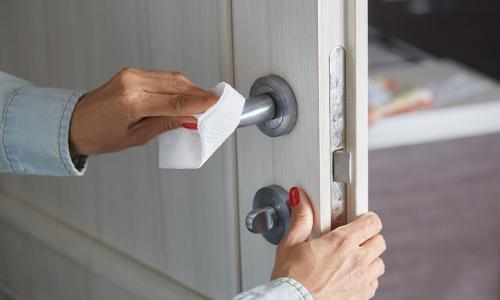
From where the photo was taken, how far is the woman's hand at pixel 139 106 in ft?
2.09

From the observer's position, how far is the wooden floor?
2.00 m

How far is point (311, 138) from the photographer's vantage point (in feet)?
2.20

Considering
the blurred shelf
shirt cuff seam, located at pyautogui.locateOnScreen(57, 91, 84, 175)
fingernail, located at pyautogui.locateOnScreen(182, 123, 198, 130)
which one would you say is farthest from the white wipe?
the blurred shelf

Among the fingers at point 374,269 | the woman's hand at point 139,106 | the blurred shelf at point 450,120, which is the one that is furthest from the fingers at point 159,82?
the blurred shelf at point 450,120

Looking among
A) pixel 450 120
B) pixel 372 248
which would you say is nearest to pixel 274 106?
pixel 372 248

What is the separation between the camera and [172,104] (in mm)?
637

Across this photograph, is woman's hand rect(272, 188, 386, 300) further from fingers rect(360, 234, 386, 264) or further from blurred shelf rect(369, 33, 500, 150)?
blurred shelf rect(369, 33, 500, 150)


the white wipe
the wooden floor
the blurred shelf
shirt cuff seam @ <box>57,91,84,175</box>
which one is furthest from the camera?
the wooden floor

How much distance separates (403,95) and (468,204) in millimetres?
343

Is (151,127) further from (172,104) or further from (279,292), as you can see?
(279,292)

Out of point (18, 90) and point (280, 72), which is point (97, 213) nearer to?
point (18, 90)

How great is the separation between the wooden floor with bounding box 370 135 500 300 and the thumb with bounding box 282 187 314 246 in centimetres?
130

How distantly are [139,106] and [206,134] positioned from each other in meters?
0.07

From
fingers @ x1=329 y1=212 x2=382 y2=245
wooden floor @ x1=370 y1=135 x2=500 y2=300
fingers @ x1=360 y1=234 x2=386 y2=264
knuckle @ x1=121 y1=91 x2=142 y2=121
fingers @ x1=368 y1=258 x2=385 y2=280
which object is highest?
knuckle @ x1=121 y1=91 x2=142 y2=121
